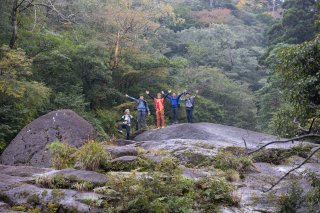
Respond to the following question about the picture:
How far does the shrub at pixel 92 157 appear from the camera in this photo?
10.5 m

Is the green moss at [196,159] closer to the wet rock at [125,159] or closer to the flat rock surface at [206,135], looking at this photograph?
the wet rock at [125,159]

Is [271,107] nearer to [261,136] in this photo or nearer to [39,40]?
[261,136]

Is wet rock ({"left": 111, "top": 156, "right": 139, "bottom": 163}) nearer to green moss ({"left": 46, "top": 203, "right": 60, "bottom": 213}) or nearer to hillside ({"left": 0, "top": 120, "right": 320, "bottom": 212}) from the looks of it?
hillside ({"left": 0, "top": 120, "right": 320, "bottom": 212})

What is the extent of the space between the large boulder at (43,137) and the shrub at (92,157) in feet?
9.74

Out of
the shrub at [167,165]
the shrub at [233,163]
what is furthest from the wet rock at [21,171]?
the shrub at [233,163]

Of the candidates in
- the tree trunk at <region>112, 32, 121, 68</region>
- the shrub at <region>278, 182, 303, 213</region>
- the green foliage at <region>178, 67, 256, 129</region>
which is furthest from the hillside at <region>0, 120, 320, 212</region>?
the green foliage at <region>178, 67, 256, 129</region>

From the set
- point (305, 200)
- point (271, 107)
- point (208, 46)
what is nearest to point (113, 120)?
point (271, 107)

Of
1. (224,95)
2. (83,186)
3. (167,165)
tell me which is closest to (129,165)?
(167,165)

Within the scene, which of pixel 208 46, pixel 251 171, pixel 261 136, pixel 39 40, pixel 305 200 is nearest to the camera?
pixel 305 200

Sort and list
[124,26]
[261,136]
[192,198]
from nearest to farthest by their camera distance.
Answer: [192,198] < [261,136] < [124,26]

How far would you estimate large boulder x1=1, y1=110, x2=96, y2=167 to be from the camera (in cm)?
1349

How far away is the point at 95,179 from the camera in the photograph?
9.52 m

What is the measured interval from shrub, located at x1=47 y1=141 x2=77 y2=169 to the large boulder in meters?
1.98

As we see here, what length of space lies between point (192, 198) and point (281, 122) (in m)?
3.28
